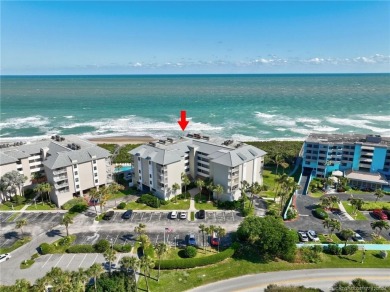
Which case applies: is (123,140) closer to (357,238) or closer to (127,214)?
(127,214)

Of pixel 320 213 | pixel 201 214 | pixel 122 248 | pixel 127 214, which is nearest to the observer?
pixel 122 248

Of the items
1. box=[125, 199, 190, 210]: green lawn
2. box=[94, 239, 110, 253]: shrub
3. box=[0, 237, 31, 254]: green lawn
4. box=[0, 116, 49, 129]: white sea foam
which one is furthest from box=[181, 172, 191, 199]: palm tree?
box=[0, 116, 49, 129]: white sea foam

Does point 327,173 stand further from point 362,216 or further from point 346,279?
point 346,279

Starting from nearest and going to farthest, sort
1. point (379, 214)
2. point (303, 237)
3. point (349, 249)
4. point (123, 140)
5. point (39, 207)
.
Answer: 1. point (349, 249)
2. point (303, 237)
3. point (379, 214)
4. point (39, 207)
5. point (123, 140)

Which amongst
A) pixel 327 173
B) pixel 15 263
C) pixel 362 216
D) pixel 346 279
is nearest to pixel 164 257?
pixel 15 263

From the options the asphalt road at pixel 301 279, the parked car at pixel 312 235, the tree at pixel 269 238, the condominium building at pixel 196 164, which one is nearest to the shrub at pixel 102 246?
the asphalt road at pixel 301 279

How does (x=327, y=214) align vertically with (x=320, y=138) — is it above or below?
below

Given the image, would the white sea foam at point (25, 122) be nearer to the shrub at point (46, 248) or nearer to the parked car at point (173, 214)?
the shrub at point (46, 248)

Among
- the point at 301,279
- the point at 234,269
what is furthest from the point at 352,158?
the point at 234,269
